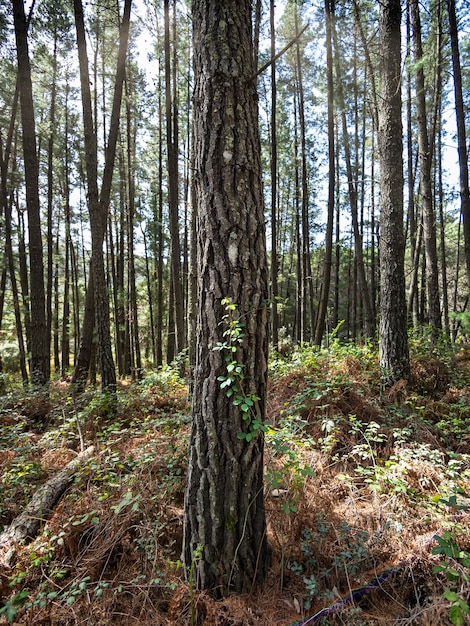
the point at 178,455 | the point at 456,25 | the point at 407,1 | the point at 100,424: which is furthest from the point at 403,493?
the point at 456,25

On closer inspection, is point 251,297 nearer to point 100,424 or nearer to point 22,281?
point 100,424

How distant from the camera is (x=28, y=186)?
21.4 ft

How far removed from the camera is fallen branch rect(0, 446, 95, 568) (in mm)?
2270

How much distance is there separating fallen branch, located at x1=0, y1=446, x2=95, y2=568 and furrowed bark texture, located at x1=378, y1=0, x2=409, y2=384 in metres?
4.17

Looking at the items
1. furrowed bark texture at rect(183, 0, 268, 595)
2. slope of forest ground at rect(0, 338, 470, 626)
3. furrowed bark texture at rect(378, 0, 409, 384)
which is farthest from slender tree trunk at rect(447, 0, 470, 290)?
furrowed bark texture at rect(183, 0, 268, 595)

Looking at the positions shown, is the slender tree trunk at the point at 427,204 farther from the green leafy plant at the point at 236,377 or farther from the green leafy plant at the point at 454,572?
the green leafy plant at the point at 236,377

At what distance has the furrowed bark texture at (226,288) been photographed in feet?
6.09

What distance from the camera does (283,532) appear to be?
2221 millimetres

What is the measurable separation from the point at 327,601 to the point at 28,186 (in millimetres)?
8061

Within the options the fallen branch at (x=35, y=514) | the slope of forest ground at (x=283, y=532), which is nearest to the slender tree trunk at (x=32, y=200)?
the slope of forest ground at (x=283, y=532)

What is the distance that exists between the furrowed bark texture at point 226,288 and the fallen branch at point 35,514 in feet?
4.60

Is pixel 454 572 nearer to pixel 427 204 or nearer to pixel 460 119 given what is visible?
pixel 427 204

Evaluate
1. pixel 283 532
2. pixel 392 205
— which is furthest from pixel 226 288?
pixel 392 205

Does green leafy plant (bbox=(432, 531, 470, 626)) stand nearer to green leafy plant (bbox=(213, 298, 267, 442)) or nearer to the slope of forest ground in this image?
the slope of forest ground
